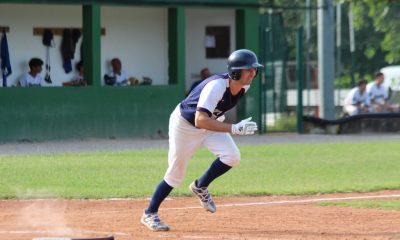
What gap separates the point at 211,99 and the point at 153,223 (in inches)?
53.9

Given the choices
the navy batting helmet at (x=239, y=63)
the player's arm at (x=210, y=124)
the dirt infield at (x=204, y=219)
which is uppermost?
the navy batting helmet at (x=239, y=63)

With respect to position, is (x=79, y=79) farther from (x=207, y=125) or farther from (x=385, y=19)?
(x=207, y=125)

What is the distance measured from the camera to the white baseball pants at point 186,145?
385 inches

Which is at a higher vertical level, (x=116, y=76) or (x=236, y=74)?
(x=116, y=76)

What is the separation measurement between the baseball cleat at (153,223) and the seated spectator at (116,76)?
14.0 meters

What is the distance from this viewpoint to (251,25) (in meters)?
25.3

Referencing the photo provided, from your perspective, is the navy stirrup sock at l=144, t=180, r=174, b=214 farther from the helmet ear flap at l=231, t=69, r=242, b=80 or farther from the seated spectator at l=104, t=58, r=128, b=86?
the seated spectator at l=104, t=58, r=128, b=86

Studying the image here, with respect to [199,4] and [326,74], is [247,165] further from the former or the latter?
[326,74]

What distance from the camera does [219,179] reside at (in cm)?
1560

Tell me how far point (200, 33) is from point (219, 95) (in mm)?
17224

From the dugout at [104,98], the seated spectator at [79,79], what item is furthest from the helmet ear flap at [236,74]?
the seated spectator at [79,79]

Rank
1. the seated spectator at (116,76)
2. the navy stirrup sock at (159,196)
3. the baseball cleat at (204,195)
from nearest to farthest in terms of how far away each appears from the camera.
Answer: the navy stirrup sock at (159,196), the baseball cleat at (204,195), the seated spectator at (116,76)

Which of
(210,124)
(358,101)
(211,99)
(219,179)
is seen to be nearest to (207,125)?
(210,124)

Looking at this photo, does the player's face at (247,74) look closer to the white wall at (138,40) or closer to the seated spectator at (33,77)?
the seated spectator at (33,77)
